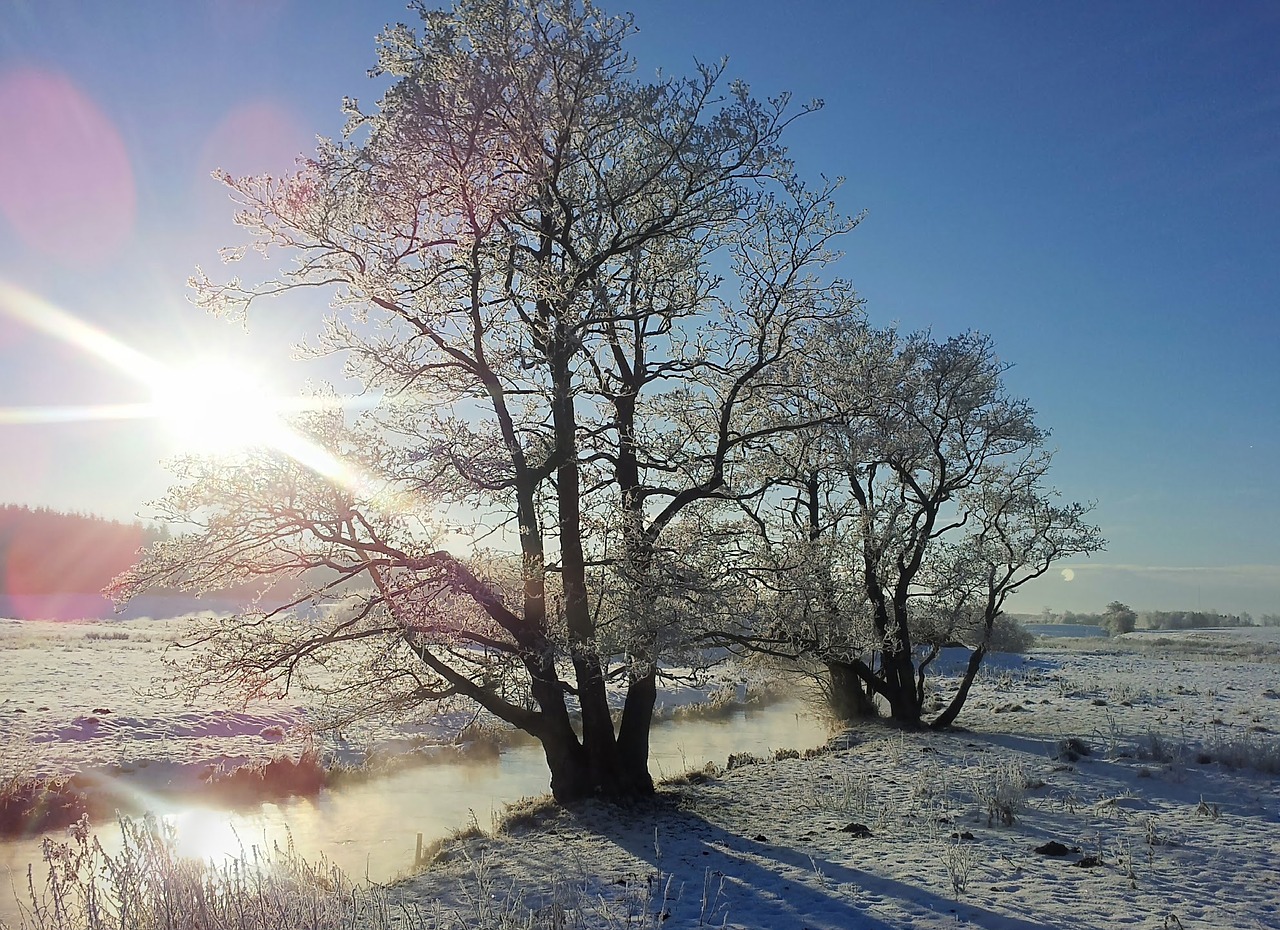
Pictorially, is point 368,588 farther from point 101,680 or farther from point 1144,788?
point 101,680

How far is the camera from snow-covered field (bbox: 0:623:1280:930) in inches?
313

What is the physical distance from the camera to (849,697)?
2325 cm

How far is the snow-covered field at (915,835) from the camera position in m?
7.94

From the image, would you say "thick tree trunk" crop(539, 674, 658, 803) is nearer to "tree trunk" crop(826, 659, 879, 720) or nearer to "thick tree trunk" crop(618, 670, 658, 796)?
"thick tree trunk" crop(618, 670, 658, 796)

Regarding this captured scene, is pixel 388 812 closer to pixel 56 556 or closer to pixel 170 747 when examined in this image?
pixel 170 747

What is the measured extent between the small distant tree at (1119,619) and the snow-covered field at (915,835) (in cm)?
7034

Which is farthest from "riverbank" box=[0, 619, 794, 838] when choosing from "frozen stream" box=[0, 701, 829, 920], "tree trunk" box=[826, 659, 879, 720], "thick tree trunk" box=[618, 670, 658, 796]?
"tree trunk" box=[826, 659, 879, 720]

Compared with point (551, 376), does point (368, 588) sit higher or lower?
lower

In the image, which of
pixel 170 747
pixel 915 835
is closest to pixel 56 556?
pixel 170 747

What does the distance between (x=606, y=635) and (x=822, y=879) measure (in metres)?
3.98

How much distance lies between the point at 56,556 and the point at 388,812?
124567 millimetres

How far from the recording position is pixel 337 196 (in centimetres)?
1108

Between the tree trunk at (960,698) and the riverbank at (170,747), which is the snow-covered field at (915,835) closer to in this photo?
the riverbank at (170,747)

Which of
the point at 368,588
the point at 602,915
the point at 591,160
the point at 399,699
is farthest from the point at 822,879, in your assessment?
the point at 591,160
